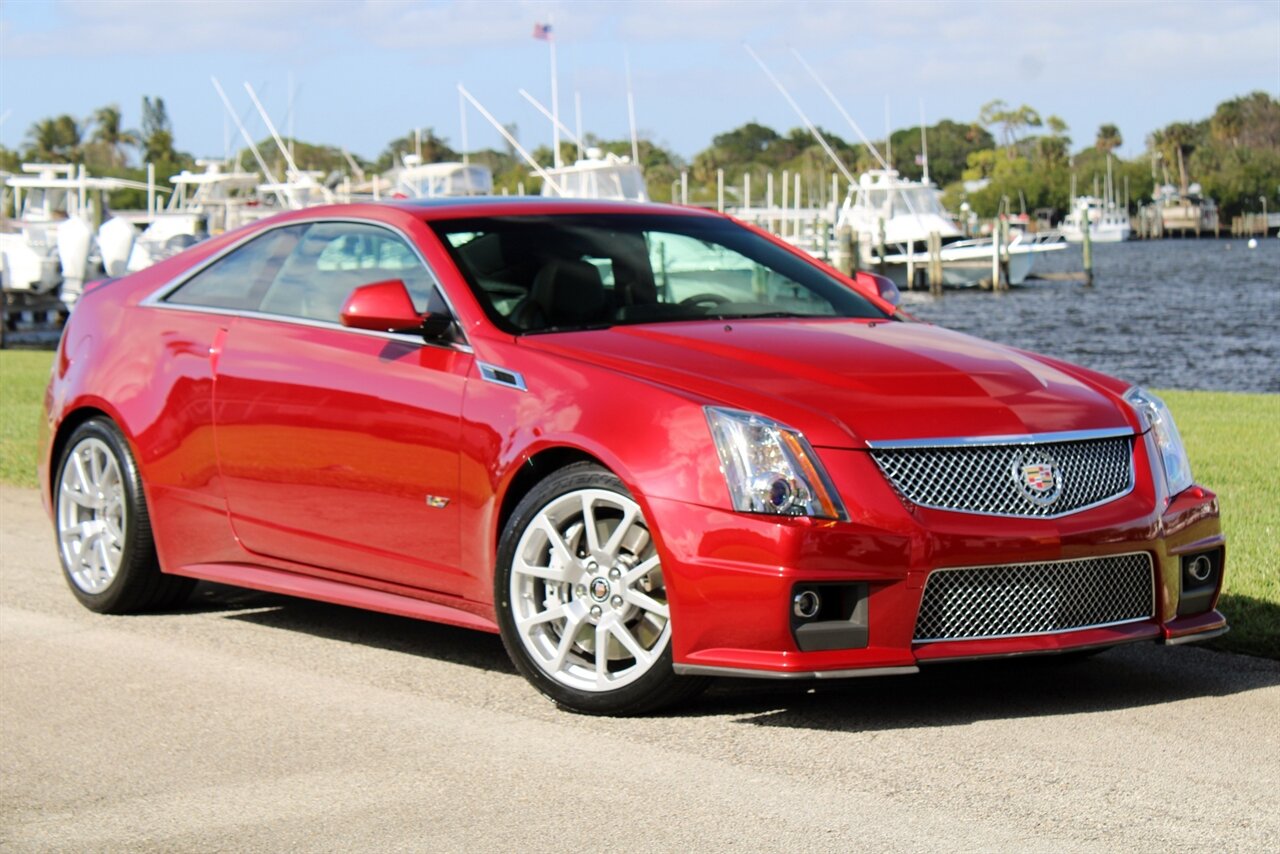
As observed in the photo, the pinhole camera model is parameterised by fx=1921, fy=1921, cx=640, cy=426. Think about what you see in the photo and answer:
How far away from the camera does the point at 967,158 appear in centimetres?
19025

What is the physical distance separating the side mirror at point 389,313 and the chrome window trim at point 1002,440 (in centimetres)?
163

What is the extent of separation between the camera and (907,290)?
76062 mm

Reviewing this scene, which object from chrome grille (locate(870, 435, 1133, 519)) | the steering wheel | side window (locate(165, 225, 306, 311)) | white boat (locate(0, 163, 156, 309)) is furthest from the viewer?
white boat (locate(0, 163, 156, 309))

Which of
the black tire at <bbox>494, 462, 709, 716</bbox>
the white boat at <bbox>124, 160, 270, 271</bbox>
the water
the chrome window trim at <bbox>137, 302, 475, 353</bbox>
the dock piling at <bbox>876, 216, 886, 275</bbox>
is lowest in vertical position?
the water

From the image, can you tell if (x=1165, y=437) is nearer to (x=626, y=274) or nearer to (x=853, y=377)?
(x=853, y=377)

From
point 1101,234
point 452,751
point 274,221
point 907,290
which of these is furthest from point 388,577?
point 1101,234

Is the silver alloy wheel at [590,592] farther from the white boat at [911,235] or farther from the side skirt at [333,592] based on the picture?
the white boat at [911,235]

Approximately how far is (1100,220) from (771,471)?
533 feet

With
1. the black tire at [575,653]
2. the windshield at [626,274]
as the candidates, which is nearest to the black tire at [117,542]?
the windshield at [626,274]

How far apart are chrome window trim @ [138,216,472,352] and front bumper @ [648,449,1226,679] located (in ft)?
4.13

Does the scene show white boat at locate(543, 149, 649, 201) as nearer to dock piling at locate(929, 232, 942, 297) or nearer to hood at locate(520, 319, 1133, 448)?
dock piling at locate(929, 232, 942, 297)

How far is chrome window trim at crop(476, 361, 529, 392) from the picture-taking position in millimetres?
5840

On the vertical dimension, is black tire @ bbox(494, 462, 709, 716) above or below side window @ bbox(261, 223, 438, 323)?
below

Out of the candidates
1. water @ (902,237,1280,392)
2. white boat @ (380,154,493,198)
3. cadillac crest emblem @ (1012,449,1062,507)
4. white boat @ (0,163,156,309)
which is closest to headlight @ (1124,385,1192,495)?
cadillac crest emblem @ (1012,449,1062,507)
